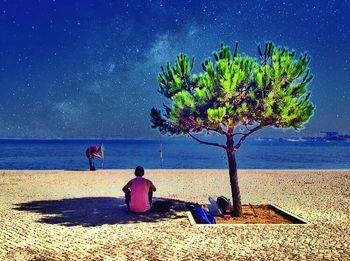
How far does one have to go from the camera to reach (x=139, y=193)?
1223cm

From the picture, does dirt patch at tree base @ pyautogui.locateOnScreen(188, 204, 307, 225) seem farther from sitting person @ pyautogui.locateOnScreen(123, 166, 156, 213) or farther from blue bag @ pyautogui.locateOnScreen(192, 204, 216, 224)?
sitting person @ pyautogui.locateOnScreen(123, 166, 156, 213)

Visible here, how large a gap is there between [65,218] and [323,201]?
379 inches

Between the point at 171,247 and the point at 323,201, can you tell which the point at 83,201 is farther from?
the point at 323,201

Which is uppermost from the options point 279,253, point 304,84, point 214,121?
point 304,84

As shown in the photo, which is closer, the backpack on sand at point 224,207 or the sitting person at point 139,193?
the sitting person at point 139,193

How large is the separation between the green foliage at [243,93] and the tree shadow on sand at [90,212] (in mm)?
2906

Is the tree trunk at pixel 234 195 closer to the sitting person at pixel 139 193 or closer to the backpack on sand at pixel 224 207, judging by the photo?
the backpack on sand at pixel 224 207

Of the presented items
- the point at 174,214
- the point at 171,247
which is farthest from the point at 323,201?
the point at 171,247

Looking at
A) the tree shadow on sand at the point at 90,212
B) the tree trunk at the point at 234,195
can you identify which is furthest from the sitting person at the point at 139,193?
the tree trunk at the point at 234,195

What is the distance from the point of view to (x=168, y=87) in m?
12.6

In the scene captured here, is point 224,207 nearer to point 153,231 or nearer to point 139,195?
point 139,195

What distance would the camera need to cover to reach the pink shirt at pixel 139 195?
1213cm

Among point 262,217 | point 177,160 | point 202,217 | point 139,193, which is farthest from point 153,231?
point 177,160

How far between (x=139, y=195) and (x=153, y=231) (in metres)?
2.53
